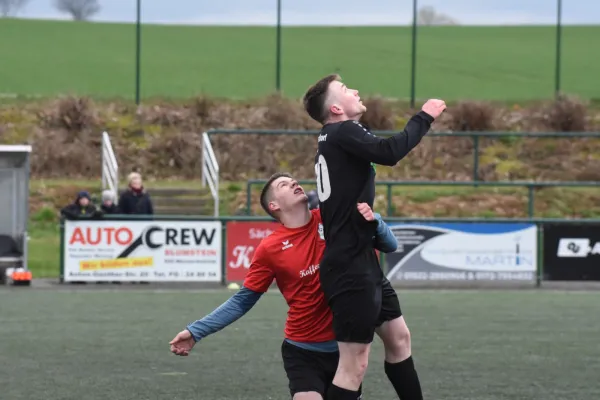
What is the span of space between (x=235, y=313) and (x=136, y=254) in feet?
42.5

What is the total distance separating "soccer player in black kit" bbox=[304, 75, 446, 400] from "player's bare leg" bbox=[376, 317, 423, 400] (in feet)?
1.54

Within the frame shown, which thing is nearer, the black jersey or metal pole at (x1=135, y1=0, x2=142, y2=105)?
the black jersey

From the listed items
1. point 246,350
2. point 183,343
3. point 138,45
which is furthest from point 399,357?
point 138,45

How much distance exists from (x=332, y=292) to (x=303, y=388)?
1.72 ft

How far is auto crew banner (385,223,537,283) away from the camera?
19.0 metres

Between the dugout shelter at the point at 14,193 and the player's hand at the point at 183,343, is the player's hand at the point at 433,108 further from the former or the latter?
the dugout shelter at the point at 14,193

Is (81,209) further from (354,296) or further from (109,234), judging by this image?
(354,296)

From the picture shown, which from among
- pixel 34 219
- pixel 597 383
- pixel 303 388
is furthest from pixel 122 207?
pixel 303 388

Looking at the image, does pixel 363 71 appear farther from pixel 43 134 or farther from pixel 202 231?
pixel 202 231

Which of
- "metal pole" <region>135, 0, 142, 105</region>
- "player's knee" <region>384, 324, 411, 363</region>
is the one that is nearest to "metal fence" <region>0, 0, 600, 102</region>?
"metal pole" <region>135, 0, 142, 105</region>

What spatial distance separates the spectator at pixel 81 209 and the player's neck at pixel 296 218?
1317cm

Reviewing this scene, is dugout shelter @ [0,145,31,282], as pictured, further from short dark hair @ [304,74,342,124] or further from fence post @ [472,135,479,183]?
short dark hair @ [304,74,342,124]

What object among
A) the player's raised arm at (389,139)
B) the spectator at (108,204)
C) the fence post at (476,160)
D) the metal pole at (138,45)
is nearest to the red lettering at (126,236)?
the spectator at (108,204)

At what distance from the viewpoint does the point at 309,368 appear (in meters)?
6.11
